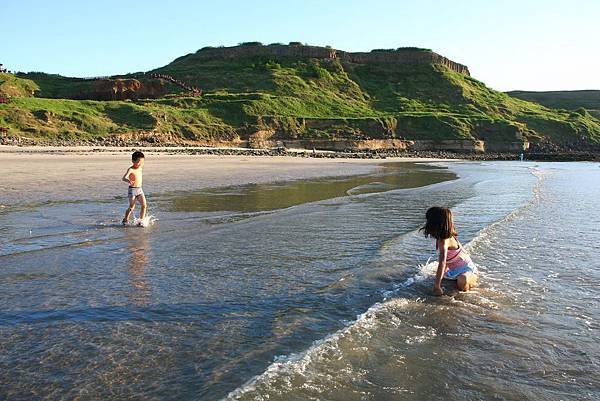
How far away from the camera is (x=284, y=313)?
5.34m

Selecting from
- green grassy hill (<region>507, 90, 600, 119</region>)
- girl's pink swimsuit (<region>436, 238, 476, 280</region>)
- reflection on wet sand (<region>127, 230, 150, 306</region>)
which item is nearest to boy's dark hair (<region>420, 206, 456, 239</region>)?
girl's pink swimsuit (<region>436, 238, 476, 280</region>)

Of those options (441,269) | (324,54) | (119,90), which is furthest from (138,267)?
(324,54)

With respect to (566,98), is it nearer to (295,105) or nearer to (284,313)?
(295,105)

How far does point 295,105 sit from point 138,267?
65.4m

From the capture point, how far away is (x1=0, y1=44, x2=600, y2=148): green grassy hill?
153 feet

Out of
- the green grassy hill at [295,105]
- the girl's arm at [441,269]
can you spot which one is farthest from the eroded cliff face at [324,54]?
the girl's arm at [441,269]

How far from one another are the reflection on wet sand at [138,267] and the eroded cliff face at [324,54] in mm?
88957

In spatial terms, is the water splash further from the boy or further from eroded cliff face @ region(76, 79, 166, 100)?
eroded cliff face @ region(76, 79, 166, 100)

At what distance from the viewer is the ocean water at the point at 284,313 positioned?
3.86m

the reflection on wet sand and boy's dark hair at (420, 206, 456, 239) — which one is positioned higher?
boy's dark hair at (420, 206, 456, 239)

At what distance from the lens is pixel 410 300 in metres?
6.02

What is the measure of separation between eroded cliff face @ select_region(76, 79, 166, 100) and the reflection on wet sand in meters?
63.4

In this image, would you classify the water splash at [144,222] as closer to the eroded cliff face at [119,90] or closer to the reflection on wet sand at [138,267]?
the reflection on wet sand at [138,267]

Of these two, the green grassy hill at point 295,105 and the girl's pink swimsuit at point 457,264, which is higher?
the green grassy hill at point 295,105
